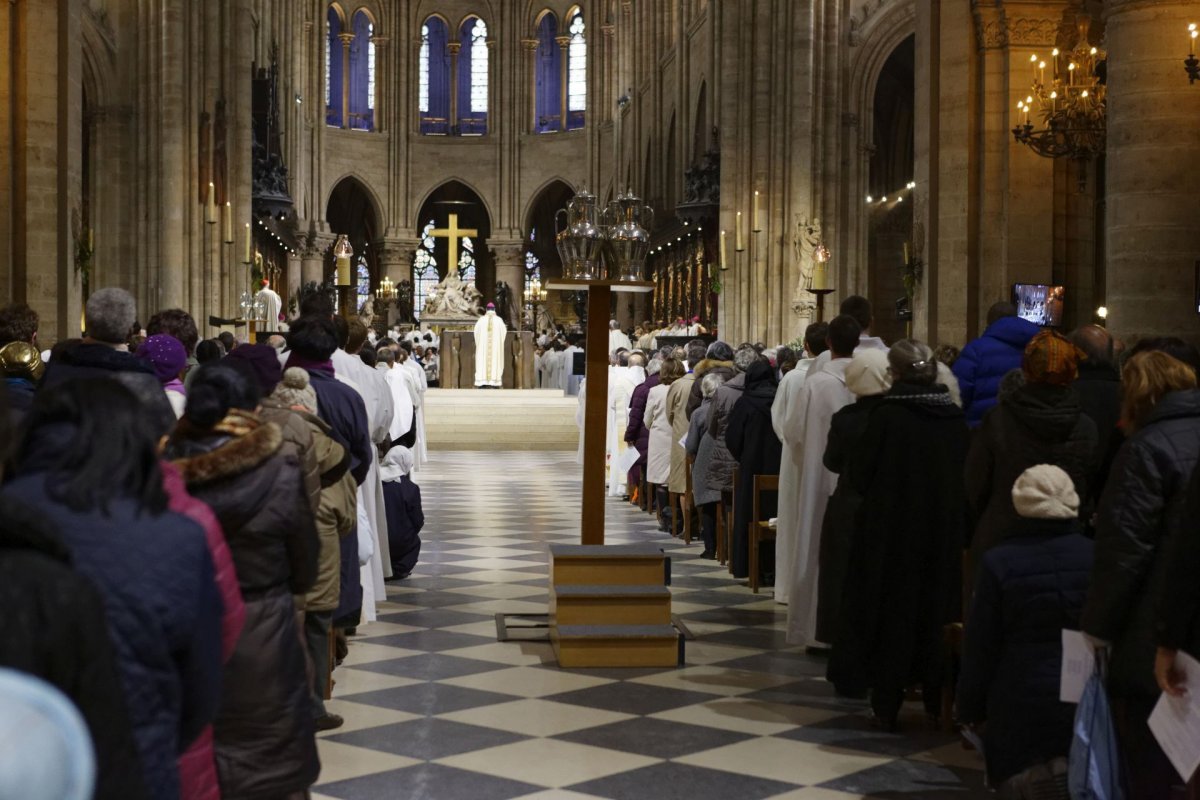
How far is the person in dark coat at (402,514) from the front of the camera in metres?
10.9

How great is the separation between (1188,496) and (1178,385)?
99 cm

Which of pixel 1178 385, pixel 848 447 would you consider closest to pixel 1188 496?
pixel 1178 385

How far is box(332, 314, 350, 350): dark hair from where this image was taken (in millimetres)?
Result: 8906

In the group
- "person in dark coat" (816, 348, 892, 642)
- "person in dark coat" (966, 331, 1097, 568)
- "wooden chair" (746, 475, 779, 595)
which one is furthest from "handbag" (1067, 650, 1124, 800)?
"wooden chair" (746, 475, 779, 595)

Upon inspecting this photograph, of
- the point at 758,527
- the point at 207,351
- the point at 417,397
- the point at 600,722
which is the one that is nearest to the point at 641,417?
the point at 417,397

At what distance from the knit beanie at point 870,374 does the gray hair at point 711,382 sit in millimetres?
5161

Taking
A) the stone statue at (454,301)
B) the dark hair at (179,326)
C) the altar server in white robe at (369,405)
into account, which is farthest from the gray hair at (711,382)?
the stone statue at (454,301)

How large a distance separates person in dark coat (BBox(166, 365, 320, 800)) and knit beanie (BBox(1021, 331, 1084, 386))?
3.08m

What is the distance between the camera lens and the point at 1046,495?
5.34 m

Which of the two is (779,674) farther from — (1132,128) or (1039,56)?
(1039,56)

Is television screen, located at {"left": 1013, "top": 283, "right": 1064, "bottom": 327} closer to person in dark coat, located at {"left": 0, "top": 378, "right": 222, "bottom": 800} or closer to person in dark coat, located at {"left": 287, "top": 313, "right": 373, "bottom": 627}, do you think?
person in dark coat, located at {"left": 287, "top": 313, "right": 373, "bottom": 627}

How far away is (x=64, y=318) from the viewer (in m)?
15.7

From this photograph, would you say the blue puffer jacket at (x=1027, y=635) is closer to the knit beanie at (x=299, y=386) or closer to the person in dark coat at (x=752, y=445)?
the knit beanie at (x=299, y=386)

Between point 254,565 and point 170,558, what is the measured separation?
1737mm
